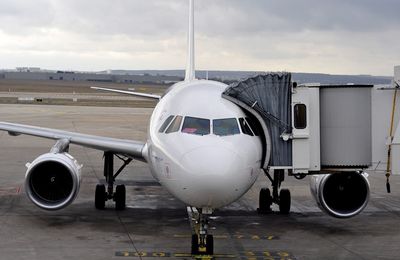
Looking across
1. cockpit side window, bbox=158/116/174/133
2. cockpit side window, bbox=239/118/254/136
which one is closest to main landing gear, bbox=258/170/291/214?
cockpit side window, bbox=239/118/254/136

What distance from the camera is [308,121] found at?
14000 millimetres

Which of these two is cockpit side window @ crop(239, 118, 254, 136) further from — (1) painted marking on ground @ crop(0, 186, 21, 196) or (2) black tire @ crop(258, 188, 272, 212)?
(1) painted marking on ground @ crop(0, 186, 21, 196)

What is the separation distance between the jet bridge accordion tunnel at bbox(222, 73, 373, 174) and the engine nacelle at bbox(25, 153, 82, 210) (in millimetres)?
4854

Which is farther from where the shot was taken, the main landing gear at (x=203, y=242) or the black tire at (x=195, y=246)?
the black tire at (x=195, y=246)

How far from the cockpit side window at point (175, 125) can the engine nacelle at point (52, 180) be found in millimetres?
4039

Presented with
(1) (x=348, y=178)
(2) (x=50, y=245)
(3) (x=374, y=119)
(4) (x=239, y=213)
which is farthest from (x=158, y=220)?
(3) (x=374, y=119)

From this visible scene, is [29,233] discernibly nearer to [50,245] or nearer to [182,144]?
[50,245]

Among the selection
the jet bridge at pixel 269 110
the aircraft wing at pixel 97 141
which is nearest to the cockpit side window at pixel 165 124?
the jet bridge at pixel 269 110

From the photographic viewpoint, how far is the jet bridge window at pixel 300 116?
45.5 ft

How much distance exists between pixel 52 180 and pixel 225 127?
589 centimetres

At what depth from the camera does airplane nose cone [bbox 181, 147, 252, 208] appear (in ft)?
37.6

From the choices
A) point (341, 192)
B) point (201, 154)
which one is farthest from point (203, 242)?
point (341, 192)

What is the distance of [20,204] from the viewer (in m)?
18.7

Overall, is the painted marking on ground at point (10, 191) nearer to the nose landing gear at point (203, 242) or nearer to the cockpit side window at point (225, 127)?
the nose landing gear at point (203, 242)
